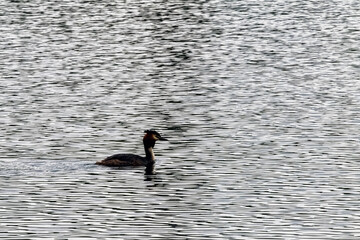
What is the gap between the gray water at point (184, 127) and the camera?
30.4 meters

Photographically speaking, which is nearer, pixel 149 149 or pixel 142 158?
pixel 142 158

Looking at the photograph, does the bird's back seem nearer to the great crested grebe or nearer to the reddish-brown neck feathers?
the great crested grebe

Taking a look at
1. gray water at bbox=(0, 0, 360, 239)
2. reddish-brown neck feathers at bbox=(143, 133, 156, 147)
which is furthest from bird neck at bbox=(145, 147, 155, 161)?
gray water at bbox=(0, 0, 360, 239)

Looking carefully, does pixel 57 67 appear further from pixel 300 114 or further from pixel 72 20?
pixel 72 20

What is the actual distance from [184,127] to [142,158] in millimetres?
6670

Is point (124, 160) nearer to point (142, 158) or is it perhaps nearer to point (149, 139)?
point (142, 158)

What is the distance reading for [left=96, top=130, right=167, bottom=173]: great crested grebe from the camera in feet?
121

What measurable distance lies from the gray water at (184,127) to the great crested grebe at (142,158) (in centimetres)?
37

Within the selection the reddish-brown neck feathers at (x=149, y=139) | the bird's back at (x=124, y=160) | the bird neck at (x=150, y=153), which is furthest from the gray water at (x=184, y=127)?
the reddish-brown neck feathers at (x=149, y=139)

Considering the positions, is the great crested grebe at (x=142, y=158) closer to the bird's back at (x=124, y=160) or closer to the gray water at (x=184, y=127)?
the bird's back at (x=124, y=160)

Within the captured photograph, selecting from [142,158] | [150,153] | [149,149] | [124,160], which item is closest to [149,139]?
[149,149]

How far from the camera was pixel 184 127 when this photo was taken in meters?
44.6

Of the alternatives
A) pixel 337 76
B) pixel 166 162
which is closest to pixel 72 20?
pixel 337 76

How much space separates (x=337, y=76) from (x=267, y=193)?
26.0 meters
